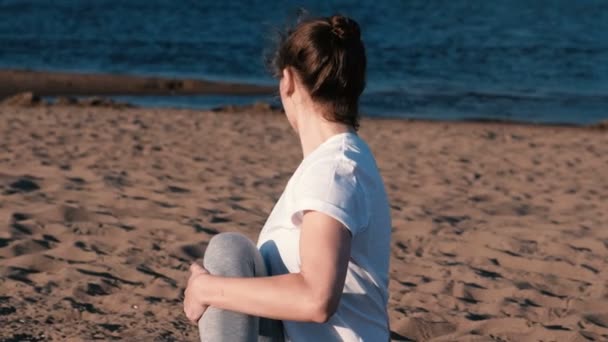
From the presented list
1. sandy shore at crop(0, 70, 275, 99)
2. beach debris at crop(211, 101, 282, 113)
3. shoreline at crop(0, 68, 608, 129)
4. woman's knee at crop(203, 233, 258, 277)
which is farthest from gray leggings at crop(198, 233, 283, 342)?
sandy shore at crop(0, 70, 275, 99)

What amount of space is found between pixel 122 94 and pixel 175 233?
11.0 metres

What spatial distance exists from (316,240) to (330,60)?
429 mm

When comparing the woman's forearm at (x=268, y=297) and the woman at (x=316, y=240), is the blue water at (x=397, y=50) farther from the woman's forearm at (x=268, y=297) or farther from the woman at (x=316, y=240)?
the woman's forearm at (x=268, y=297)

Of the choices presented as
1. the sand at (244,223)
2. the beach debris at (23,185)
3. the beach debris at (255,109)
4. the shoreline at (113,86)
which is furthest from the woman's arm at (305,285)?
the shoreline at (113,86)

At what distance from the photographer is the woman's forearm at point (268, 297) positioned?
2271 mm

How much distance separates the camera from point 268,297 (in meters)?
2.33

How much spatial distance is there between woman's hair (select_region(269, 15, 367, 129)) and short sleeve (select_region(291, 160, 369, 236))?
17 centimetres

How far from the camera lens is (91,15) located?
31750 mm

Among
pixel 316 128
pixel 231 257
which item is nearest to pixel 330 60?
pixel 316 128

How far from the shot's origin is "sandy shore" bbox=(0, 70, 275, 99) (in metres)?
16.5

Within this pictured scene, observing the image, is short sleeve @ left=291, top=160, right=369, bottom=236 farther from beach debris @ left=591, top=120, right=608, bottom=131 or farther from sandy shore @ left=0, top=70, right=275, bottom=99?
sandy shore @ left=0, top=70, right=275, bottom=99

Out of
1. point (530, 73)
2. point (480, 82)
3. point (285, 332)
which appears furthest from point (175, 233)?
point (530, 73)

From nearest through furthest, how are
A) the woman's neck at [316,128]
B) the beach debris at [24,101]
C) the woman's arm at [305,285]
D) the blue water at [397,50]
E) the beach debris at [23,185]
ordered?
1. the woman's arm at [305,285]
2. the woman's neck at [316,128]
3. the beach debris at [23,185]
4. the beach debris at [24,101]
5. the blue water at [397,50]

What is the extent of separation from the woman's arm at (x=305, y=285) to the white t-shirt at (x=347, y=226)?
0.13ft
